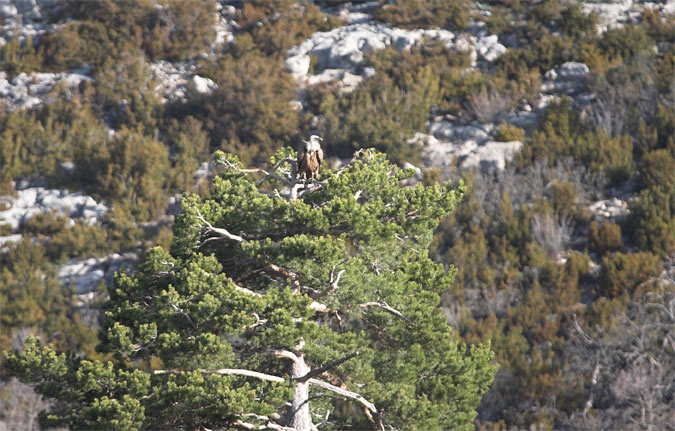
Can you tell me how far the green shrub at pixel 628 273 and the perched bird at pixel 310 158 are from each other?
21.7 feet

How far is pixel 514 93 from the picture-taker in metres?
18.9

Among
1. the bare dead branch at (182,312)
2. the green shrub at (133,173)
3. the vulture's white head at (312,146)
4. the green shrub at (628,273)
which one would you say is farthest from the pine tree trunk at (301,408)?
the green shrub at (133,173)

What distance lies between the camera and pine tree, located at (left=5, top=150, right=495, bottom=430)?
23.7 ft

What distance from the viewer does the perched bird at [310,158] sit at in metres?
8.25

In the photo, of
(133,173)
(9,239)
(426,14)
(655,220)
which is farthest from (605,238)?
(9,239)

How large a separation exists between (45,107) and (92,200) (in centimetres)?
374

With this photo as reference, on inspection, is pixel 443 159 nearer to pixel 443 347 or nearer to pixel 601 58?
pixel 601 58

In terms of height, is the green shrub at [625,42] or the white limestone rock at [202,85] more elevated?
the green shrub at [625,42]

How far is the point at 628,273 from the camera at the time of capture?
13148 mm

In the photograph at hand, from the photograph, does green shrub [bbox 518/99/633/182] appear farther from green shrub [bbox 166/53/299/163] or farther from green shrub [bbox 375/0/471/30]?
green shrub [bbox 166/53/299/163]

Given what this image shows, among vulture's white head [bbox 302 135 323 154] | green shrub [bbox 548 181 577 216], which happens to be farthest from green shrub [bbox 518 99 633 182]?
vulture's white head [bbox 302 135 323 154]

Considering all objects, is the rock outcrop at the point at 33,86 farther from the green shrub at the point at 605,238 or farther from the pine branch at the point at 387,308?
the pine branch at the point at 387,308

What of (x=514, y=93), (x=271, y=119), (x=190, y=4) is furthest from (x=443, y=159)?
(x=190, y=4)

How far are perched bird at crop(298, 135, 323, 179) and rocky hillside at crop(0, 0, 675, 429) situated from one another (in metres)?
5.23
